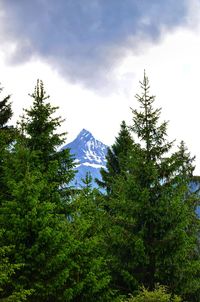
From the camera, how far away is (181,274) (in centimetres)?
2103

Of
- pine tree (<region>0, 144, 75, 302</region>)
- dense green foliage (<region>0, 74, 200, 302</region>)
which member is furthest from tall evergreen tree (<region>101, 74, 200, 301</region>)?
pine tree (<region>0, 144, 75, 302</region>)

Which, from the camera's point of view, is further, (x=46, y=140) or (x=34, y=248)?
(x=46, y=140)

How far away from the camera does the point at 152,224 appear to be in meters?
21.7

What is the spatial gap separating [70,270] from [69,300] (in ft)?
3.91

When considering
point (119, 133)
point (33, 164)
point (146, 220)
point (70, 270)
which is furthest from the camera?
point (119, 133)

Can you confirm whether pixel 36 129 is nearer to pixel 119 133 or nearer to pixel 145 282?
pixel 145 282

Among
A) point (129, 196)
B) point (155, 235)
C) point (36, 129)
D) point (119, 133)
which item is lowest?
point (155, 235)

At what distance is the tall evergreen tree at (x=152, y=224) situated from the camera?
2094cm

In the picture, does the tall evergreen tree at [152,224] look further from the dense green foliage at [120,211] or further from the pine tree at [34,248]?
the pine tree at [34,248]

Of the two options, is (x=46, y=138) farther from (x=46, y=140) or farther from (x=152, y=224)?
(x=152, y=224)

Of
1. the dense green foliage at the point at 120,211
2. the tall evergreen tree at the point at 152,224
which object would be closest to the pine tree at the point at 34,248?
the dense green foliage at the point at 120,211

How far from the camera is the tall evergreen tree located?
68.7ft

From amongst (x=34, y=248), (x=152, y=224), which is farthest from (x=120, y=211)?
(x=34, y=248)

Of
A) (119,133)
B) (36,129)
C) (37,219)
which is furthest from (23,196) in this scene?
(119,133)
